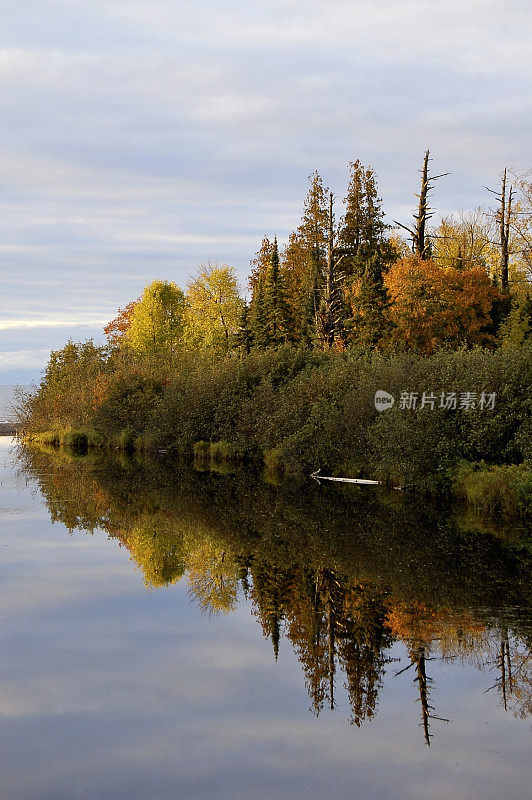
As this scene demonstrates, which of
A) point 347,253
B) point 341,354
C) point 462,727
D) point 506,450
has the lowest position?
point 462,727

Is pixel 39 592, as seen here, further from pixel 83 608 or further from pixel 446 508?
pixel 446 508

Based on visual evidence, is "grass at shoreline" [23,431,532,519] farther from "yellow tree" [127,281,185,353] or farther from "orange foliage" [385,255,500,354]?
"yellow tree" [127,281,185,353]

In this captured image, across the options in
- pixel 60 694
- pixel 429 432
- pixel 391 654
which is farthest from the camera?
pixel 429 432

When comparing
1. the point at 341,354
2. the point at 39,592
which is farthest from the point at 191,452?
the point at 39,592

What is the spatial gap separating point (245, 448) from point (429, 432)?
12.5m

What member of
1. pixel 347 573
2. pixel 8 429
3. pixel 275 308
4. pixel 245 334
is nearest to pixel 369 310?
pixel 275 308

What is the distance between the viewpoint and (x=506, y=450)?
20406 mm

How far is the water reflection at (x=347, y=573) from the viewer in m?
8.66

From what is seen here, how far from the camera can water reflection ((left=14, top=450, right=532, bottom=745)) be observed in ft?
28.4

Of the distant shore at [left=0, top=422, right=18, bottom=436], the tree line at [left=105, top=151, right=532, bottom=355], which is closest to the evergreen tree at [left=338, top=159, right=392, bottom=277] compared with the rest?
the tree line at [left=105, top=151, right=532, bottom=355]

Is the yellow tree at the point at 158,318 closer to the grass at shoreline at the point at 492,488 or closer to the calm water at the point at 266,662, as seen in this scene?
the grass at shoreline at the point at 492,488

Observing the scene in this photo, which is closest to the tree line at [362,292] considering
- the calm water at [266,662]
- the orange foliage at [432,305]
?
the orange foliage at [432,305]

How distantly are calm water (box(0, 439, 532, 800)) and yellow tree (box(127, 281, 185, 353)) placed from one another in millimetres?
55049

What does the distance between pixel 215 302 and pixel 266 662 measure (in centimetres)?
6350
